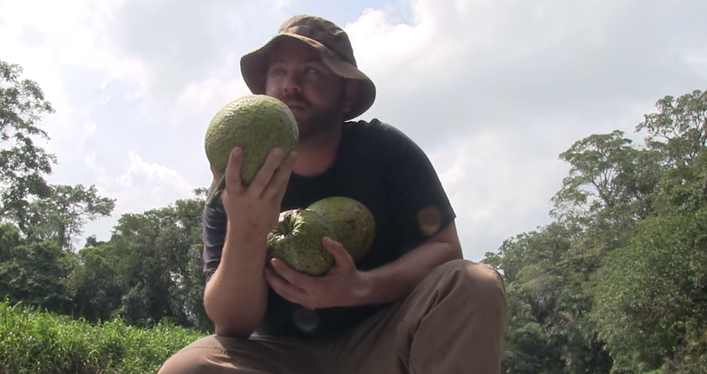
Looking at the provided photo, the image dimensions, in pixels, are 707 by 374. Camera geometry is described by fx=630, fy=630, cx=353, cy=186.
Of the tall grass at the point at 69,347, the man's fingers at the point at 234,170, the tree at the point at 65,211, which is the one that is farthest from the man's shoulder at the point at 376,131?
the tree at the point at 65,211

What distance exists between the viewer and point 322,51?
195 cm

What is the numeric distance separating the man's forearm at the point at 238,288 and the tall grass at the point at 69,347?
534 centimetres

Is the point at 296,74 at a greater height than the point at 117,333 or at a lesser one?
greater

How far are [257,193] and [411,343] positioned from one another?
1.69ft

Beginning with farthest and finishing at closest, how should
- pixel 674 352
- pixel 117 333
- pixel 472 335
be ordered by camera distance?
1. pixel 674 352
2. pixel 117 333
3. pixel 472 335

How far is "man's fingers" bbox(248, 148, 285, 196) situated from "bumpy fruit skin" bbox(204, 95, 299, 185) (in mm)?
18

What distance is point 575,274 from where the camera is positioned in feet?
83.6

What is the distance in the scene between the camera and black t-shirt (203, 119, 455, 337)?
1.88m

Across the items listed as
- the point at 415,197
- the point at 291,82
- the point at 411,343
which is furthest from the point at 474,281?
the point at 291,82

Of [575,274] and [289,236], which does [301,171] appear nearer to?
[289,236]

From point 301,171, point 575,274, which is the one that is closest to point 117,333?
point 301,171

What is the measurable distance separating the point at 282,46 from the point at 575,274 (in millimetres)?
25560

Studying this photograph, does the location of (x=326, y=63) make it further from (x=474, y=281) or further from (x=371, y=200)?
(x=474, y=281)

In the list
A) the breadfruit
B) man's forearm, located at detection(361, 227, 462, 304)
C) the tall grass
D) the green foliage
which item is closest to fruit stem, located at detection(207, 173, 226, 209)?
the breadfruit
